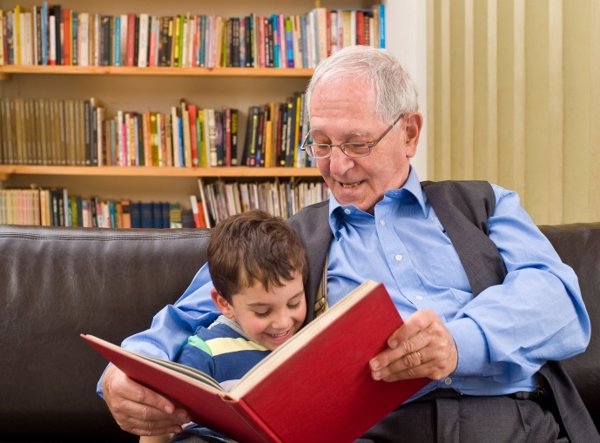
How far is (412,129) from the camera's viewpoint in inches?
70.3

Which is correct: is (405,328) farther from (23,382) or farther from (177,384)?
(23,382)

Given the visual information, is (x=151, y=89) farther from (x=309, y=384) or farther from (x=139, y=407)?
(x=309, y=384)

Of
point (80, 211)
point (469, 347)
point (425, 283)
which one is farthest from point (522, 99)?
point (80, 211)

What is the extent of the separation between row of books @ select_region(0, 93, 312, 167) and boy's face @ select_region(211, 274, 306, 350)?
269 cm

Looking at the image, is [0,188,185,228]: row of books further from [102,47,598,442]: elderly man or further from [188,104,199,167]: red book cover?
[102,47,598,442]: elderly man

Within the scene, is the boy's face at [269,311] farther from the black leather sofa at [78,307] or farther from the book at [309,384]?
the black leather sofa at [78,307]

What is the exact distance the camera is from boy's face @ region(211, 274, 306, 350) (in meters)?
1.43

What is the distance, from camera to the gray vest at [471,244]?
149 cm

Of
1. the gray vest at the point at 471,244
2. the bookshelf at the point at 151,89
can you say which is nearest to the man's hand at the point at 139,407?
the gray vest at the point at 471,244

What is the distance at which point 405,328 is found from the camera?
117 centimetres

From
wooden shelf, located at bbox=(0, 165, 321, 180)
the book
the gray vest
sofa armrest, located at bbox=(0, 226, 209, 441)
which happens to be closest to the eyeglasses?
the gray vest

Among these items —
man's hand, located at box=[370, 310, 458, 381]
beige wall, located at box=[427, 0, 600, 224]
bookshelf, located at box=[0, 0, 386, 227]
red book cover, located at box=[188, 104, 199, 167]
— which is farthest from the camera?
bookshelf, located at box=[0, 0, 386, 227]

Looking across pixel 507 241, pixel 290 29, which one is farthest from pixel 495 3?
pixel 507 241

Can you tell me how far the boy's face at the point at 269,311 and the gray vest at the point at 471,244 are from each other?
0.09m
